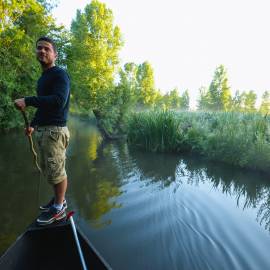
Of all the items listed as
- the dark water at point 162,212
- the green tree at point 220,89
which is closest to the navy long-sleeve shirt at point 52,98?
the dark water at point 162,212

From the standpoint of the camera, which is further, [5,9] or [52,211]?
[5,9]

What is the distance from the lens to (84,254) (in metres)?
1.92

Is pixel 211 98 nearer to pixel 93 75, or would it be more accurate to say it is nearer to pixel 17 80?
pixel 93 75

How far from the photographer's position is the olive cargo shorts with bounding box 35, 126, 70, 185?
2156 mm

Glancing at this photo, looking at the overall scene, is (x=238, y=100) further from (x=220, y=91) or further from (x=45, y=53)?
(x=45, y=53)

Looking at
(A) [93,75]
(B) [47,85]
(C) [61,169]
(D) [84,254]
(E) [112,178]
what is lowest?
(E) [112,178]

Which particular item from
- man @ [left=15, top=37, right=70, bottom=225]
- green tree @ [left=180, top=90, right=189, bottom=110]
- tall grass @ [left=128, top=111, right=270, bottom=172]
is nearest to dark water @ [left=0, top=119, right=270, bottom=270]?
tall grass @ [left=128, top=111, right=270, bottom=172]

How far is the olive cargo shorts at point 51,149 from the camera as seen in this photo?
7.07 feet

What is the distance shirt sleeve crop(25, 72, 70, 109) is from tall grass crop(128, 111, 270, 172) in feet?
18.8

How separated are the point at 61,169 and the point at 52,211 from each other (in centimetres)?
51

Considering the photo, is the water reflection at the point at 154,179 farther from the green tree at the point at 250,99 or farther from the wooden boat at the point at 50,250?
the green tree at the point at 250,99

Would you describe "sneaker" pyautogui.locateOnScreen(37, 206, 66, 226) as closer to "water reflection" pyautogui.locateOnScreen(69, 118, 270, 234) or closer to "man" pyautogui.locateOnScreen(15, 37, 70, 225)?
"man" pyautogui.locateOnScreen(15, 37, 70, 225)

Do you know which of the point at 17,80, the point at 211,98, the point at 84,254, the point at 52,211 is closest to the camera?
the point at 84,254

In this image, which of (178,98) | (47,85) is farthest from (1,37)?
(178,98)
